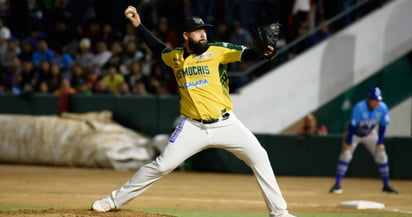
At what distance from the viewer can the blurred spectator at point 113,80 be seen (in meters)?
21.1

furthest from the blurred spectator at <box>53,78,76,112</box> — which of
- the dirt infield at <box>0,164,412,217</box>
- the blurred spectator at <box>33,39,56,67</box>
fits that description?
the dirt infield at <box>0,164,412,217</box>

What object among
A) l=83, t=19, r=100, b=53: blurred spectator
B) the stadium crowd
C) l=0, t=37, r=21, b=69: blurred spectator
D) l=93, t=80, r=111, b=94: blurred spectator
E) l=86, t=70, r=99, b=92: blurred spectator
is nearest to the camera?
the stadium crowd

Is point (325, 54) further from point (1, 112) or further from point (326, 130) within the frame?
point (1, 112)

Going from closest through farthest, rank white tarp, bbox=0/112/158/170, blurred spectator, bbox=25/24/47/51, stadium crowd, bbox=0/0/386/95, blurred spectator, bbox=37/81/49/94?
white tarp, bbox=0/112/158/170 → stadium crowd, bbox=0/0/386/95 → blurred spectator, bbox=37/81/49/94 → blurred spectator, bbox=25/24/47/51

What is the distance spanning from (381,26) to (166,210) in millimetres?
9822

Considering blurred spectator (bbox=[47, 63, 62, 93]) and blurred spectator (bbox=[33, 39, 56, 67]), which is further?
blurred spectator (bbox=[33, 39, 56, 67])

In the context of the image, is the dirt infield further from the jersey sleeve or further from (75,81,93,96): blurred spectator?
(75,81,93,96): blurred spectator

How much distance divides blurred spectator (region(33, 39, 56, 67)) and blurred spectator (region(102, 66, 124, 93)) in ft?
5.30

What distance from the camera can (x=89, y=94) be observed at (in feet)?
69.8

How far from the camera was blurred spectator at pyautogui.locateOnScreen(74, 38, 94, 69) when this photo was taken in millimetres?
21594

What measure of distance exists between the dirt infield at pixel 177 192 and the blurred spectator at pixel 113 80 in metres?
2.30

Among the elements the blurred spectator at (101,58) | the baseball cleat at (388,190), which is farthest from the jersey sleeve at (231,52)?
the blurred spectator at (101,58)

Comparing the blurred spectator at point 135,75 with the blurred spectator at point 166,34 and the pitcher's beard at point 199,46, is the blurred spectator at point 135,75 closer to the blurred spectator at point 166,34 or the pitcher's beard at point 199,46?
the blurred spectator at point 166,34

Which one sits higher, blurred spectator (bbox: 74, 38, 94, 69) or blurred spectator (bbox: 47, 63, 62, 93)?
blurred spectator (bbox: 74, 38, 94, 69)
